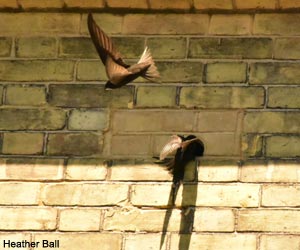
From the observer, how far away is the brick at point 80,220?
6.65m

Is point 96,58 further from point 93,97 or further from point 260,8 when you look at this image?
point 260,8

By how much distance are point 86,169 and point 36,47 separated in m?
0.73

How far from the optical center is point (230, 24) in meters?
6.98

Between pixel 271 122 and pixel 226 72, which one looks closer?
pixel 271 122

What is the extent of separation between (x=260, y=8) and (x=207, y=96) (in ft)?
1.74

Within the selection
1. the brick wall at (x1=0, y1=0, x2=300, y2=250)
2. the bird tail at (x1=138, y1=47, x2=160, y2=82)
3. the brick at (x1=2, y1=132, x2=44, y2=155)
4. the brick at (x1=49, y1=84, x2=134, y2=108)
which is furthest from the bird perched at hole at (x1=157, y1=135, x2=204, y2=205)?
the brick at (x1=2, y1=132, x2=44, y2=155)

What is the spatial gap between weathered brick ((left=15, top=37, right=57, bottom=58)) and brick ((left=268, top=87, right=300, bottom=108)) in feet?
3.68

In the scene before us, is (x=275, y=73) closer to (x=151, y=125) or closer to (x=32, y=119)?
(x=151, y=125)

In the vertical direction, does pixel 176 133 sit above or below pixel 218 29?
below

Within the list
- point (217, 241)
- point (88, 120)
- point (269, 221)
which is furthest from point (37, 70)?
point (269, 221)

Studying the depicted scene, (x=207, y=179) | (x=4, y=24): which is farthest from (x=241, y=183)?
(x=4, y=24)

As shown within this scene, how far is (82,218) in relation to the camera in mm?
6668

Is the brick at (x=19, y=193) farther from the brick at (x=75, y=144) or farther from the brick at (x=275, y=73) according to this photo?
the brick at (x=275, y=73)

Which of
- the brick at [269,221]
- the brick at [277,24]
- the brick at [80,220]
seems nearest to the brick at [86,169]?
the brick at [80,220]
